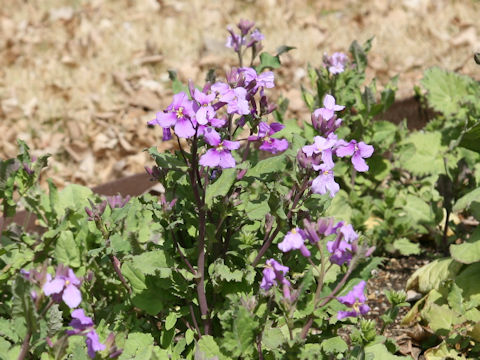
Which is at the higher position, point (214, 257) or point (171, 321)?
point (214, 257)

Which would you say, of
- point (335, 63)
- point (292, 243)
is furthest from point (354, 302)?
point (335, 63)

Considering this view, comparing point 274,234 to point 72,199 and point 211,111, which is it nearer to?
point 211,111

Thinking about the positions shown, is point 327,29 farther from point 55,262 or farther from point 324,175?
point 324,175

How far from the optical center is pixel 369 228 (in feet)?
10.8

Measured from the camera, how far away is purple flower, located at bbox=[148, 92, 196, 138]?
5.47ft

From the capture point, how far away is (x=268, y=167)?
1916 mm

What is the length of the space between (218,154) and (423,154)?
194cm

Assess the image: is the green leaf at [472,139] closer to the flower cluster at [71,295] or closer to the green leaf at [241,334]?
the green leaf at [241,334]

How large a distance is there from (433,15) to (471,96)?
9.46ft

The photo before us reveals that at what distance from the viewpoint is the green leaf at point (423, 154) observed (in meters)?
3.28

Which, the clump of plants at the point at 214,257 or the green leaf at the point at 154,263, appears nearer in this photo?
the clump of plants at the point at 214,257

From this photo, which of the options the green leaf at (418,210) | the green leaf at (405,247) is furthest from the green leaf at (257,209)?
the green leaf at (418,210)

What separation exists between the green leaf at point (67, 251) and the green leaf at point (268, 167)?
925 millimetres

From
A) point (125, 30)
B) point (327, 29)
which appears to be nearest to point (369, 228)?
point (327, 29)
